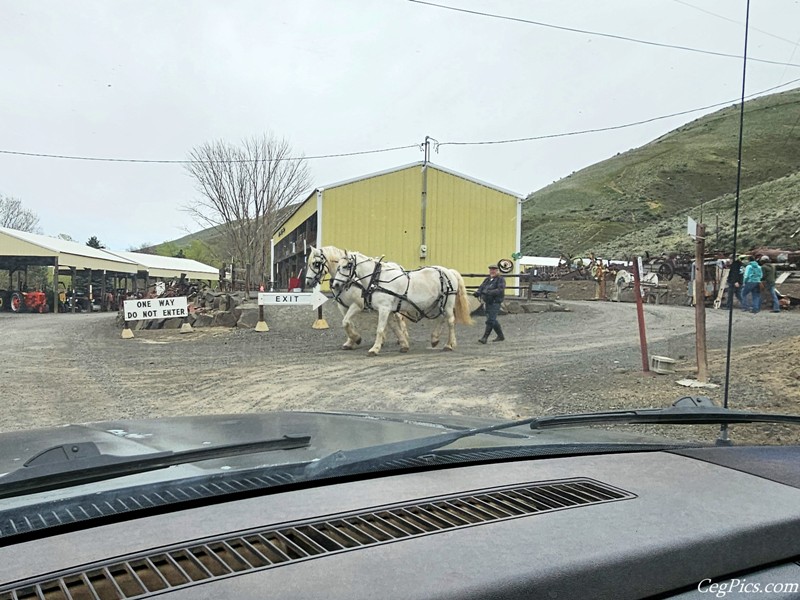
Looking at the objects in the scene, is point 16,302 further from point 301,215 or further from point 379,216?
point 379,216

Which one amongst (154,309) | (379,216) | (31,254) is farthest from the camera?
(31,254)

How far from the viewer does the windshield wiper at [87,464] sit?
1357 millimetres

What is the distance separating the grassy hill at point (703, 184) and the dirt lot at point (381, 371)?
168cm

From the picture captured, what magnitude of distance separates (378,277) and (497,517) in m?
9.39

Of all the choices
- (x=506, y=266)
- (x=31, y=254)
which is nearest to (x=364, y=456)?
(x=506, y=266)

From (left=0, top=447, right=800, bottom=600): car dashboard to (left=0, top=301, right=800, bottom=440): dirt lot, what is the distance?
1726 mm

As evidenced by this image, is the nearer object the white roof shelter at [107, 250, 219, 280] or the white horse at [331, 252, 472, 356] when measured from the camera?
the white horse at [331, 252, 472, 356]

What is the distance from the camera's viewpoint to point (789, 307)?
11.0 m

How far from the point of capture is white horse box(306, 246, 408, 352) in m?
10.5

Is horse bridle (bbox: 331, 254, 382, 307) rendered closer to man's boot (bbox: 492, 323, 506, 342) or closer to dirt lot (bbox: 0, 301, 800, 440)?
dirt lot (bbox: 0, 301, 800, 440)

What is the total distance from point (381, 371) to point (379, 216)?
889cm

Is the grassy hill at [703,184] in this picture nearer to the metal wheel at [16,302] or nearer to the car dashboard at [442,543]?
the car dashboard at [442,543]

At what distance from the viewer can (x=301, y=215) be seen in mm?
19500

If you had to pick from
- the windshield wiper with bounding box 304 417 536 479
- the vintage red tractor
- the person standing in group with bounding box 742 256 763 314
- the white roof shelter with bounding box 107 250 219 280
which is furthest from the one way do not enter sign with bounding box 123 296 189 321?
the white roof shelter with bounding box 107 250 219 280
